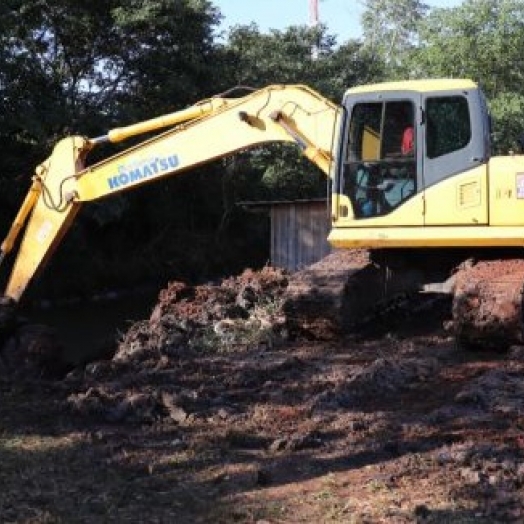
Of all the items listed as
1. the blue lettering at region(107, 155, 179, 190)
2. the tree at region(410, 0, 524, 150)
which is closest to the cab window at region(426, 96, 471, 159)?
the blue lettering at region(107, 155, 179, 190)

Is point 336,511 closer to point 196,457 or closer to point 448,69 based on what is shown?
point 196,457

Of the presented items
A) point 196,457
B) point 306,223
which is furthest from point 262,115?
point 306,223

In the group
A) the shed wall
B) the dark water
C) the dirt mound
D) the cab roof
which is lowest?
the dark water

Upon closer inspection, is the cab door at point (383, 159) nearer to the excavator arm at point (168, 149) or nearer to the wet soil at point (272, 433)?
the excavator arm at point (168, 149)

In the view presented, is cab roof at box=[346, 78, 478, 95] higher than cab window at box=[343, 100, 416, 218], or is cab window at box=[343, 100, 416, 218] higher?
cab roof at box=[346, 78, 478, 95]

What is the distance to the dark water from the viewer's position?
1702 cm

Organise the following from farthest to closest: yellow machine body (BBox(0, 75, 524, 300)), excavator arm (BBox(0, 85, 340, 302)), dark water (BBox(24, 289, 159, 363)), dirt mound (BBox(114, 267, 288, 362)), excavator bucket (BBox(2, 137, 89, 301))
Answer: dark water (BBox(24, 289, 159, 363)) < excavator bucket (BBox(2, 137, 89, 301)) < excavator arm (BBox(0, 85, 340, 302)) < dirt mound (BBox(114, 267, 288, 362)) < yellow machine body (BBox(0, 75, 524, 300))

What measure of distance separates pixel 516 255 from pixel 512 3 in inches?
752

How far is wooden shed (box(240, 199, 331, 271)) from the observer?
21188mm

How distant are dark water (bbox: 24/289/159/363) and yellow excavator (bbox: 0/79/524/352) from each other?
17.0 feet

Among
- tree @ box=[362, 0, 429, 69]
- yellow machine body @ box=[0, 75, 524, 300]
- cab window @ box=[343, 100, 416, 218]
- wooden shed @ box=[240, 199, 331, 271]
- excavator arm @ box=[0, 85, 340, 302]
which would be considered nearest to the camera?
yellow machine body @ box=[0, 75, 524, 300]

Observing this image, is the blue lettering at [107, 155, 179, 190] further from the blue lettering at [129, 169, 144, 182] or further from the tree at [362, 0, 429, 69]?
the tree at [362, 0, 429, 69]

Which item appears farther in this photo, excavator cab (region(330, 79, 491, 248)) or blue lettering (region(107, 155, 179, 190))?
blue lettering (region(107, 155, 179, 190))

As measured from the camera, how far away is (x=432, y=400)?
7.31 m
